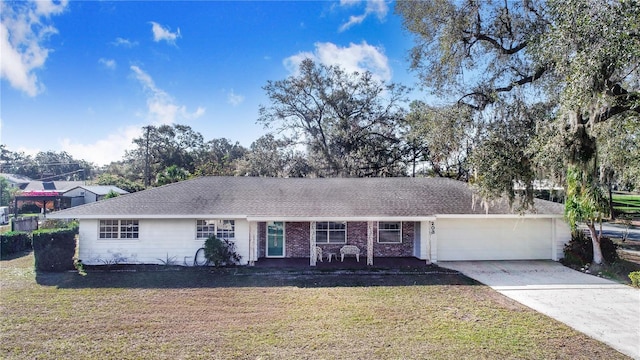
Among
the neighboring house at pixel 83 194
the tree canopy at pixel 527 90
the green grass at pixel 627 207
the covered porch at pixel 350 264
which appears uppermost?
the tree canopy at pixel 527 90

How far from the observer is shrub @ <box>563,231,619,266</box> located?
13234 mm

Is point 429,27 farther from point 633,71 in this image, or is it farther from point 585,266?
point 585,266

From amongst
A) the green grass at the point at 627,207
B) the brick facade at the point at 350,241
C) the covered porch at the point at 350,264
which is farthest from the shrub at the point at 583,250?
the green grass at the point at 627,207

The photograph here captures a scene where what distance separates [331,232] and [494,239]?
699 centimetres

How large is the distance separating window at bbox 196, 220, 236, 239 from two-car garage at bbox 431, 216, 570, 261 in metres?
8.44

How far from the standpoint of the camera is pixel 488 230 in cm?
1457

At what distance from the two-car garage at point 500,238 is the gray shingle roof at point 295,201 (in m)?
0.63

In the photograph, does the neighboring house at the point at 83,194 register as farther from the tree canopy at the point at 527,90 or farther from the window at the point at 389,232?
the tree canopy at the point at 527,90

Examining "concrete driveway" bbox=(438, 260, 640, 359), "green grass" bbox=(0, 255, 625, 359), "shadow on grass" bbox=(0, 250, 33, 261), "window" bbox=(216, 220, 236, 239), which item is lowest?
"concrete driveway" bbox=(438, 260, 640, 359)

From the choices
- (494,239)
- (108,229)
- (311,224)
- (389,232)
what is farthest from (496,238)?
(108,229)

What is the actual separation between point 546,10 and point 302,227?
1121 cm

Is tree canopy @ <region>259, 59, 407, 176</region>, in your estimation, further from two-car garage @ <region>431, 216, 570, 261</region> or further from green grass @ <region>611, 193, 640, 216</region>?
green grass @ <region>611, 193, 640, 216</region>

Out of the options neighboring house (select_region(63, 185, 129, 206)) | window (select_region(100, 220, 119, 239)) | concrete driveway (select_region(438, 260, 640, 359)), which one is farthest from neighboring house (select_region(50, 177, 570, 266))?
neighboring house (select_region(63, 185, 129, 206))

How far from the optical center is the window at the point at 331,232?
1475 cm
